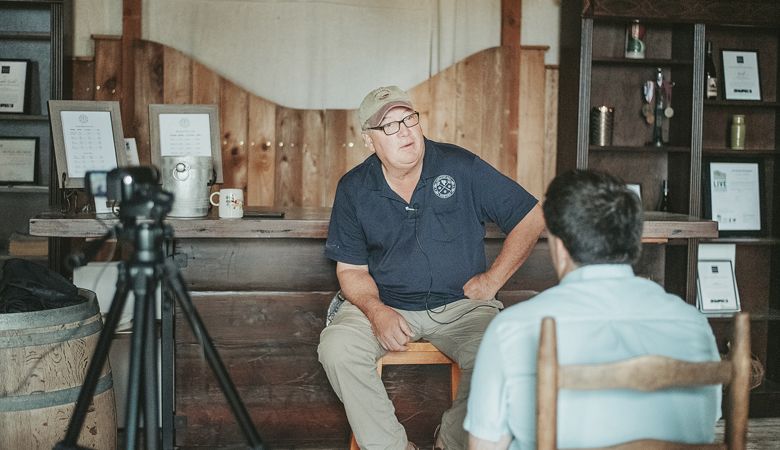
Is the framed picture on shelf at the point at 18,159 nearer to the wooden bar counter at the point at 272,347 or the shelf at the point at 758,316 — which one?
the wooden bar counter at the point at 272,347

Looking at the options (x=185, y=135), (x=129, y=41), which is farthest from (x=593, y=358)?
(x=129, y=41)

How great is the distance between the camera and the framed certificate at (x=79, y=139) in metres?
2.80

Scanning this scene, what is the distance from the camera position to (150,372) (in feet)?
5.35

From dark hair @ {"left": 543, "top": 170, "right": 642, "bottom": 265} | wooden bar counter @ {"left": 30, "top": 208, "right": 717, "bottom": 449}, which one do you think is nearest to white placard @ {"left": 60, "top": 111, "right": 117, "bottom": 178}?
wooden bar counter @ {"left": 30, "top": 208, "right": 717, "bottom": 449}

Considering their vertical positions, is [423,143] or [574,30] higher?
[574,30]

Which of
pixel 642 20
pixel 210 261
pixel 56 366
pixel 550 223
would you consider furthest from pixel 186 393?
pixel 642 20

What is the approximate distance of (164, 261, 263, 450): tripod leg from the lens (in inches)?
62.0

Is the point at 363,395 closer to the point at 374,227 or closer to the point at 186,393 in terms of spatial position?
the point at 374,227

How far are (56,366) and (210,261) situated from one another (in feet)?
2.60

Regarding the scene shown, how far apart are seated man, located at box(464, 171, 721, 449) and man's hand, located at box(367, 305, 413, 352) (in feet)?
2.89

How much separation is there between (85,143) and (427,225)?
129cm

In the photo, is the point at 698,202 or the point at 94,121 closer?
the point at 94,121

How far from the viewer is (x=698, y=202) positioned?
3.88m

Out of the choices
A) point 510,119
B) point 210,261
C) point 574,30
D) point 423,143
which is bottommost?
point 210,261
